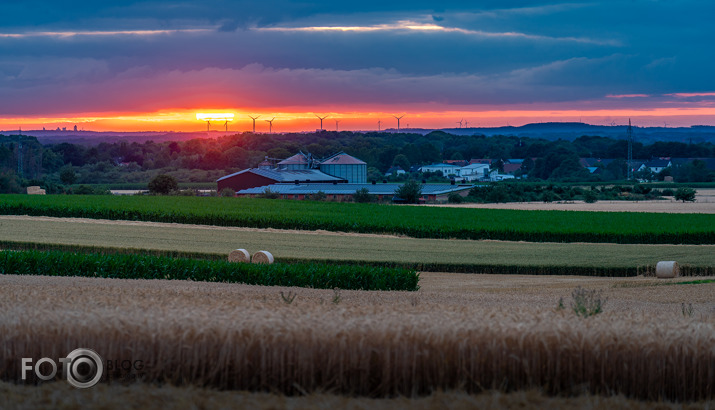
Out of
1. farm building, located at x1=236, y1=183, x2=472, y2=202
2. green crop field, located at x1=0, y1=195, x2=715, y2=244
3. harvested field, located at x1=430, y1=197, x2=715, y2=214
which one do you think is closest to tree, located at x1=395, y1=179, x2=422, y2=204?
farm building, located at x1=236, y1=183, x2=472, y2=202

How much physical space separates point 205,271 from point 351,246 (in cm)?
1623

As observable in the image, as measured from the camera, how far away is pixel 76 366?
353 inches

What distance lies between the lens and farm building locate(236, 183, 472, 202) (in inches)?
4031

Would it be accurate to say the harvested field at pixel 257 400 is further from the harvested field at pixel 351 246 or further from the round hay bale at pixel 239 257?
the harvested field at pixel 351 246

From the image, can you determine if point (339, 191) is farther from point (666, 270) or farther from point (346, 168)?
point (666, 270)

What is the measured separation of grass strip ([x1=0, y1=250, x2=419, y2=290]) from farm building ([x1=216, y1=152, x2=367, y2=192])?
84.4 metres

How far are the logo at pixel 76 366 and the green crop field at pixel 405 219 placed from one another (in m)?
41.2

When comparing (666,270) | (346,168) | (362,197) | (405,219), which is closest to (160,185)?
(362,197)

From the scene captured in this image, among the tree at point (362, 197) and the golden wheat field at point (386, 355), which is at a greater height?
the golden wheat field at point (386, 355)

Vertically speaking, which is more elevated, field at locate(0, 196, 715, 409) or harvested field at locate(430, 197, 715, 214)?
field at locate(0, 196, 715, 409)

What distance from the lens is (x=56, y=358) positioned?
9.12 meters

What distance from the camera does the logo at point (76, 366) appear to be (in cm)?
891

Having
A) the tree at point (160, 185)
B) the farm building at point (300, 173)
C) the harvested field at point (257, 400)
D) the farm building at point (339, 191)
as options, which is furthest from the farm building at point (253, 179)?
the harvested field at point (257, 400)

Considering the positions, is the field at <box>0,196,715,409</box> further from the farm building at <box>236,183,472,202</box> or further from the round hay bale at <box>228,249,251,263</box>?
the farm building at <box>236,183,472,202</box>
